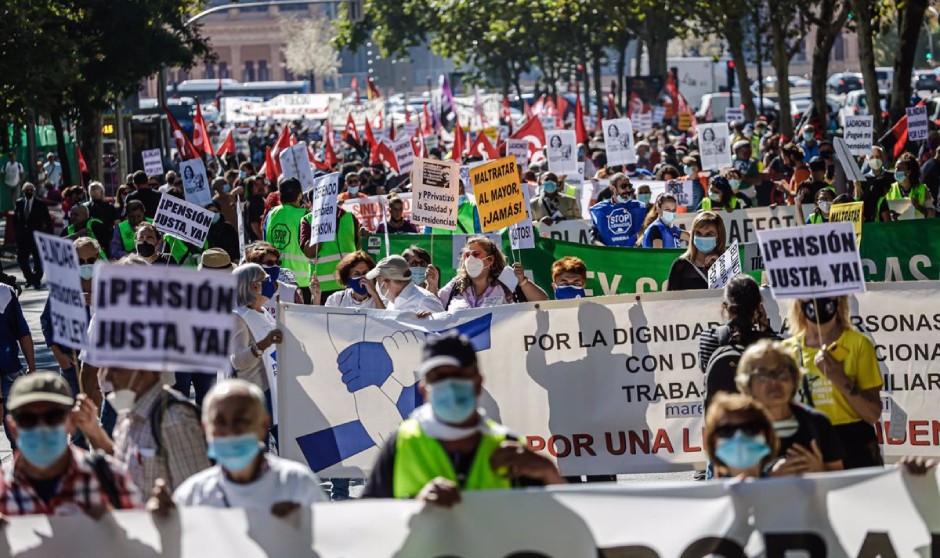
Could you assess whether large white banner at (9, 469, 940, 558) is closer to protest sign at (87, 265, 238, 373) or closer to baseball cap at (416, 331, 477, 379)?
baseball cap at (416, 331, 477, 379)

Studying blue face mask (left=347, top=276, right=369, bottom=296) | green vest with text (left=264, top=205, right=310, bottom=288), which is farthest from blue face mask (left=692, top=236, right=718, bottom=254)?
green vest with text (left=264, top=205, right=310, bottom=288)

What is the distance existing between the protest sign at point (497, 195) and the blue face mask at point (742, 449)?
26.6 ft

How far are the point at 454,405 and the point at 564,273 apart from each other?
17.0 ft

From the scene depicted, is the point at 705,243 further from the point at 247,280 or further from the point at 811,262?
the point at 811,262

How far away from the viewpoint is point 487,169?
1385 centimetres

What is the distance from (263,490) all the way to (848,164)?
13161 mm

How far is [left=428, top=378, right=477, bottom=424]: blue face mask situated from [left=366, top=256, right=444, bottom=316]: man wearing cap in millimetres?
4594

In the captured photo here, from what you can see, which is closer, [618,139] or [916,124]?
[916,124]

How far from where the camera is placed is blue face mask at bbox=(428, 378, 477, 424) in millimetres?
5418

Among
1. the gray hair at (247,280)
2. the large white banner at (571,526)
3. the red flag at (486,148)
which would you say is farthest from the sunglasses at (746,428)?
the red flag at (486,148)

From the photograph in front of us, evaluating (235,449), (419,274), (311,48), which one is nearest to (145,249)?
(419,274)

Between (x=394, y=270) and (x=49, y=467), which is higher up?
(x=394, y=270)

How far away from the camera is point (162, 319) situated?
5.89 metres

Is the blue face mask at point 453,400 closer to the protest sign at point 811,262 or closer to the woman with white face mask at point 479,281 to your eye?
the protest sign at point 811,262
